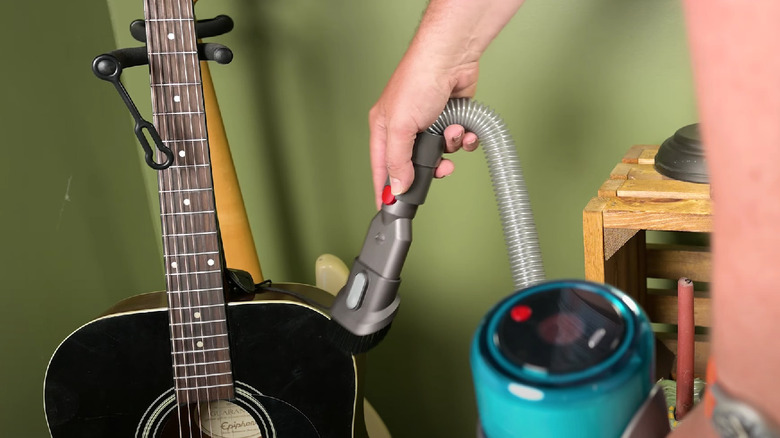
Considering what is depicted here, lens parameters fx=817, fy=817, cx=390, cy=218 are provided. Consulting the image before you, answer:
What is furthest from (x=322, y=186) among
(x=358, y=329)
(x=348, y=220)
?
(x=358, y=329)

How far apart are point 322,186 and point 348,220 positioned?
0.31 feet

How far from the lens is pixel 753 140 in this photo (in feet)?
1.18

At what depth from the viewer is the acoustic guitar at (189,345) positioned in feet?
4.07

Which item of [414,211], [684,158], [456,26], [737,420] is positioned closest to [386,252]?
[414,211]

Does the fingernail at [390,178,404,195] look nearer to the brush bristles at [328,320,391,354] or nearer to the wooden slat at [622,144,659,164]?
the brush bristles at [328,320,391,354]

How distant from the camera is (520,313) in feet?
1.65

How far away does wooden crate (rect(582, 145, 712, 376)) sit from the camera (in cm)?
113

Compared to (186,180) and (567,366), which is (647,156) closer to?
(186,180)

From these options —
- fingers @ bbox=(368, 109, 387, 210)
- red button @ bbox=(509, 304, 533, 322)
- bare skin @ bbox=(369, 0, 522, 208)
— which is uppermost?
bare skin @ bbox=(369, 0, 522, 208)

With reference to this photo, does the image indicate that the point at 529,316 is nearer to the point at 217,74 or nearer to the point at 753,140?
the point at 753,140

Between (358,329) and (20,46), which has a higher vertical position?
(20,46)

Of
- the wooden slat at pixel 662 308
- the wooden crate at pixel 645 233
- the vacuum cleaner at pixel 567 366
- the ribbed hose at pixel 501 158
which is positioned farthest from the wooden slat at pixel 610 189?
the vacuum cleaner at pixel 567 366

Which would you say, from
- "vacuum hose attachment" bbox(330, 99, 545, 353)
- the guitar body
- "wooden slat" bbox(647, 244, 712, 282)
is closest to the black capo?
the guitar body

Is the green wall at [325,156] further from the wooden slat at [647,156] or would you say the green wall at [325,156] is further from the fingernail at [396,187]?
the fingernail at [396,187]
